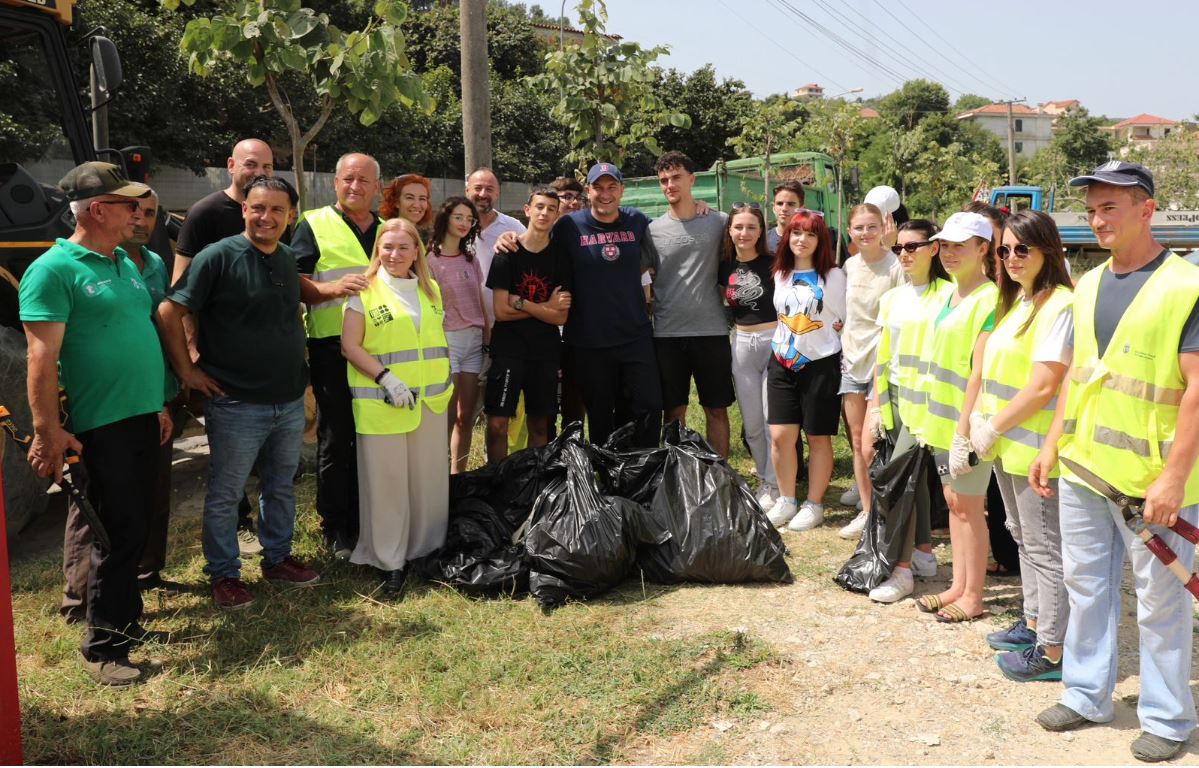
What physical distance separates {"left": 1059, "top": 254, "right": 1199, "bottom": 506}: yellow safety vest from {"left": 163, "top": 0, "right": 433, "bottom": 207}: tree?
4.67 meters

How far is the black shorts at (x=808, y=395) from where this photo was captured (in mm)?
5074

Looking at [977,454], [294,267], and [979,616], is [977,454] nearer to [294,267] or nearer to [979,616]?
[979,616]

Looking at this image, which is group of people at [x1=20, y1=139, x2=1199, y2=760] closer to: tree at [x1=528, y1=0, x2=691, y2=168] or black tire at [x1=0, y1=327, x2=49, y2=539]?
black tire at [x1=0, y1=327, x2=49, y2=539]

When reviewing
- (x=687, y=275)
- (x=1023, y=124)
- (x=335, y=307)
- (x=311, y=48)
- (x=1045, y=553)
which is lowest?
(x=1045, y=553)

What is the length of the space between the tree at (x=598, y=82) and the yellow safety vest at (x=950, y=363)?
16.4ft

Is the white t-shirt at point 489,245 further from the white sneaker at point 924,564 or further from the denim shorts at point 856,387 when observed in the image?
the white sneaker at point 924,564

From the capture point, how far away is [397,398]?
4.25 meters

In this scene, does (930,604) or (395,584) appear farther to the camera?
(395,584)

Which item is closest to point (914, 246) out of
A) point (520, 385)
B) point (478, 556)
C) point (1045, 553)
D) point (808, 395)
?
point (808, 395)

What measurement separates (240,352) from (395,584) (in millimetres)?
1266

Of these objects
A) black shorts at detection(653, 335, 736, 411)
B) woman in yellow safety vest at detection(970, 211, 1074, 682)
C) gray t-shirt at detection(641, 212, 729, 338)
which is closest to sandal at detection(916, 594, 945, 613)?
woman in yellow safety vest at detection(970, 211, 1074, 682)

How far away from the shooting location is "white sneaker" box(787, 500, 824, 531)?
5191 millimetres

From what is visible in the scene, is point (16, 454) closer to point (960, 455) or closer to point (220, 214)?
point (220, 214)

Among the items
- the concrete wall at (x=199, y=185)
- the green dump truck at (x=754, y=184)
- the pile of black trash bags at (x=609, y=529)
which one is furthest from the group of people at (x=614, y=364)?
the concrete wall at (x=199, y=185)
